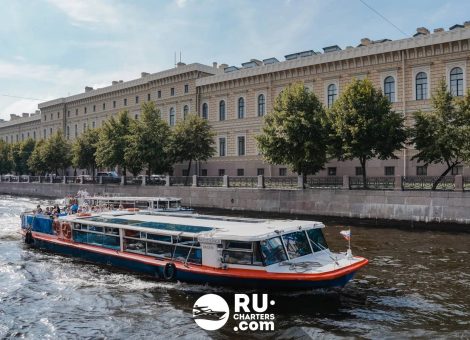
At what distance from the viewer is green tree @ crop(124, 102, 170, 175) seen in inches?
1797

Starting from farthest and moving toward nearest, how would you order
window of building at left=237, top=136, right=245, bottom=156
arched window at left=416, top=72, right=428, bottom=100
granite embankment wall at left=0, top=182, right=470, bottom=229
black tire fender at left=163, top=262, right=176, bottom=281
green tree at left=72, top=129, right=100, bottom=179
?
1. green tree at left=72, top=129, right=100, bottom=179
2. window of building at left=237, top=136, right=245, bottom=156
3. arched window at left=416, top=72, right=428, bottom=100
4. granite embankment wall at left=0, top=182, right=470, bottom=229
5. black tire fender at left=163, top=262, right=176, bottom=281

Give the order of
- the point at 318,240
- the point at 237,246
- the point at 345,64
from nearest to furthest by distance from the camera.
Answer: the point at 237,246 < the point at 318,240 < the point at 345,64

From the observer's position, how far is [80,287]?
48.8 feet

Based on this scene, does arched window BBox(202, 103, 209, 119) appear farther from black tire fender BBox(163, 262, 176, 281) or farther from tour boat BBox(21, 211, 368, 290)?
black tire fender BBox(163, 262, 176, 281)

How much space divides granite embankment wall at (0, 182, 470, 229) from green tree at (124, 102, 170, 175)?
2.78 metres

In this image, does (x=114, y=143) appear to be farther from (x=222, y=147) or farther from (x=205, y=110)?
(x=222, y=147)

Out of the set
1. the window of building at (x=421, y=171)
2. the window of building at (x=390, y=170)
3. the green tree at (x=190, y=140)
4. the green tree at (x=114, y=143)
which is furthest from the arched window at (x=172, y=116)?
the window of building at (x=421, y=171)

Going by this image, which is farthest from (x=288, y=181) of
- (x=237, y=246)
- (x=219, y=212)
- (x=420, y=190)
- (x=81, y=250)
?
(x=237, y=246)

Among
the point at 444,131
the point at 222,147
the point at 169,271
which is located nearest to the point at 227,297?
the point at 169,271

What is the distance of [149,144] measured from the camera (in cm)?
4594

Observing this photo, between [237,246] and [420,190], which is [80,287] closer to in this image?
[237,246]

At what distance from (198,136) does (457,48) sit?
75.1 ft

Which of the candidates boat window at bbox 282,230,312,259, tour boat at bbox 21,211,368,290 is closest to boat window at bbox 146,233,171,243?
tour boat at bbox 21,211,368,290

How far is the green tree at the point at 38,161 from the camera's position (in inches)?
2560
